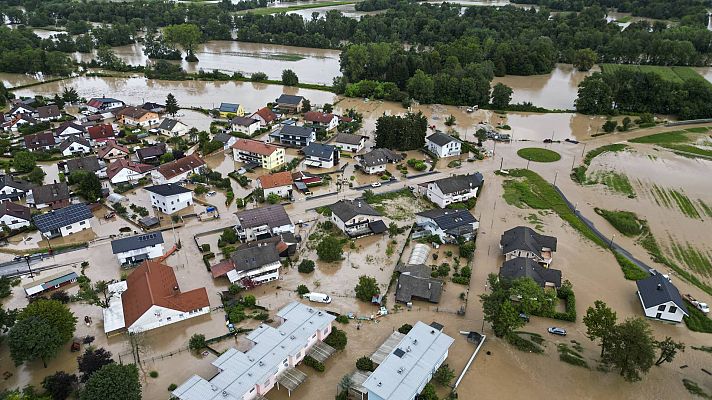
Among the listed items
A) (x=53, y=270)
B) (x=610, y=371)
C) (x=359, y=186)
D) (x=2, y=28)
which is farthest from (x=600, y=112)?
(x=2, y=28)

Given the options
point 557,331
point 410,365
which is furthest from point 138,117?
point 557,331

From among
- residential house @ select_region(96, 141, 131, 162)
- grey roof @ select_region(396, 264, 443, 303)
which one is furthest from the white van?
residential house @ select_region(96, 141, 131, 162)

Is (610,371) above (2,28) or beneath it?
beneath

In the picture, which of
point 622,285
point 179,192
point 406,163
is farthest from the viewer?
point 406,163

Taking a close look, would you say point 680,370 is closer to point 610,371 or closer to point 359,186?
point 610,371

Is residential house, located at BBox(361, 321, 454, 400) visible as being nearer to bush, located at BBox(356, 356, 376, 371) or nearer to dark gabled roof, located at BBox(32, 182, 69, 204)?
bush, located at BBox(356, 356, 376, 371)

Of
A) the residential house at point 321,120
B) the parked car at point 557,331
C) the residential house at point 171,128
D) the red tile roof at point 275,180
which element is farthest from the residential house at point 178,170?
the parked car at point 557,331
